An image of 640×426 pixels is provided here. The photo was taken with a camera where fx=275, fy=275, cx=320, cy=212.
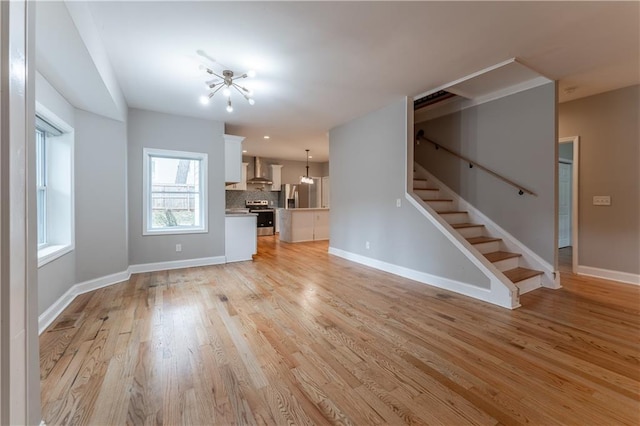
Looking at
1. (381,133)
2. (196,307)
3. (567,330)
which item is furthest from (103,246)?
(567,330)

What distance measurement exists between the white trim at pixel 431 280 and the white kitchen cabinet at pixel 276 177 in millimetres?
4812

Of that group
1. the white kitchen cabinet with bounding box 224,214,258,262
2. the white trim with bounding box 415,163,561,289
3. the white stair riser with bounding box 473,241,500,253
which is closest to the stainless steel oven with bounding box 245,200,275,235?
the white kitchen cabinet with bounding box 224,214,258,262

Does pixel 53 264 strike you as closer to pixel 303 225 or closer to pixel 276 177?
pixel 303 225

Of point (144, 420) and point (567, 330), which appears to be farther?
point (567, 330)

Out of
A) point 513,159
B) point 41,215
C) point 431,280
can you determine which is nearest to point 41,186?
point 41,215

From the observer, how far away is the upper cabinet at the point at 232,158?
16.1 feet

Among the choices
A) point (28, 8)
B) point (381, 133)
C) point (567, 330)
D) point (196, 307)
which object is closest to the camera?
point (28, 8)

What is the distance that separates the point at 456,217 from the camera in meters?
4.22

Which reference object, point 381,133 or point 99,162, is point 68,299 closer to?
point 99,162

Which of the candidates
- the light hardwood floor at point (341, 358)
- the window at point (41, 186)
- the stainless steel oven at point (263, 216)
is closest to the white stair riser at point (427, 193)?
the light hardwood floor at point (341, 358)

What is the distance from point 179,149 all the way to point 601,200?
20.7 ft

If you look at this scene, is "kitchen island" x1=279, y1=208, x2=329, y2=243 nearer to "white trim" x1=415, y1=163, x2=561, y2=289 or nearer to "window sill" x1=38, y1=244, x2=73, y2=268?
"white trim" x1=415, y1=163, x2=561, y2=289

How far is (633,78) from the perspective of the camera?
3.31 meters

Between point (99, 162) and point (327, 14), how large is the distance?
327 cm
